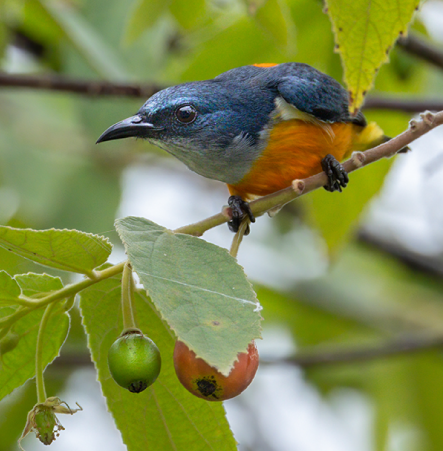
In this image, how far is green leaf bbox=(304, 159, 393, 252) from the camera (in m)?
3.91

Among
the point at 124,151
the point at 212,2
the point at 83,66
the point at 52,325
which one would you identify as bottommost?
the point at 124,151

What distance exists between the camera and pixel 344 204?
3.92 meters

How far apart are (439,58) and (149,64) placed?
2.02 meters

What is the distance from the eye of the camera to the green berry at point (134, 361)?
176cm

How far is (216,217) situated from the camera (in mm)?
2041

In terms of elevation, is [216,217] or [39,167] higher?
[216,217]

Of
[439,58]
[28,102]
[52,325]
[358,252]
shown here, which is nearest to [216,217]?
[52,325]

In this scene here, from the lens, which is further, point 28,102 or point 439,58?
point 28,102

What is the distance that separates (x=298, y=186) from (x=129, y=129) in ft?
2.52

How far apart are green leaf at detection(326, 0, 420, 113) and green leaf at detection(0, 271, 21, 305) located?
1195 mm

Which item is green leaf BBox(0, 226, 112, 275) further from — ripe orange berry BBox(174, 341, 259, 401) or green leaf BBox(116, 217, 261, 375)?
ripe orange berry BBox(174, 341, 259, 401)

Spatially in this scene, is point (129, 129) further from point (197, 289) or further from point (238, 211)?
point (197, 289)

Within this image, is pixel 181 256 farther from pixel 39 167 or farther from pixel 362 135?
pixel 39 167

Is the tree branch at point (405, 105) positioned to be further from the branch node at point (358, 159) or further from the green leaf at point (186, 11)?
the branch node at point (358, 159)
